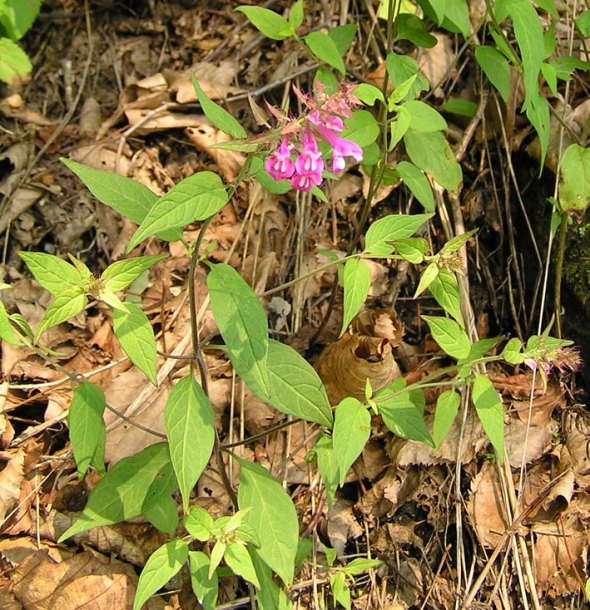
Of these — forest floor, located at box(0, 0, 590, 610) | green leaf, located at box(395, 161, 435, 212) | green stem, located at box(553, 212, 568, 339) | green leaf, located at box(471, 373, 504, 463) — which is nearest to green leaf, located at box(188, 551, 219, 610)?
forest floor, located at box(0, 0, 590, 610)

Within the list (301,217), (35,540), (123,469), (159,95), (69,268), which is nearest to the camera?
(69,268)

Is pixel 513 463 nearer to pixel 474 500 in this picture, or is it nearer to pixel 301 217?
pixel 474 500

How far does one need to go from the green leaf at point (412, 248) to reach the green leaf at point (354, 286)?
13 cm

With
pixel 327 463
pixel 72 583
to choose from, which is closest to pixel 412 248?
pixel 327 463

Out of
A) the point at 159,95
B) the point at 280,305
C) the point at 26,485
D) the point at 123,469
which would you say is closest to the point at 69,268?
the point at 123,469

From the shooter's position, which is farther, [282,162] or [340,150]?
[340,150]

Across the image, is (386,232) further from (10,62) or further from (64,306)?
(10,62)

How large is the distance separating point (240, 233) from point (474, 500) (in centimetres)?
165

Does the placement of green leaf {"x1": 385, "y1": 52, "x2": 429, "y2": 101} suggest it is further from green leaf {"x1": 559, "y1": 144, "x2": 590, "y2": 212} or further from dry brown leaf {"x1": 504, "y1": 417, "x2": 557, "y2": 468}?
dry brown leaf {"x1": 504, "y1": 417, "x2": 557, "y2": 468}

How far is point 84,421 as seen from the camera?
6.54 ft

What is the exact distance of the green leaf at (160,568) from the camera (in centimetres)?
192

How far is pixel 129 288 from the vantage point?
120 inches

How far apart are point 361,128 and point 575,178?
964 millimetres

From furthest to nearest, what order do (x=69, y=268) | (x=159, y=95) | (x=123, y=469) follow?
(x=159, y=95)
(x=123, y=469)
(x=69, y=268)
